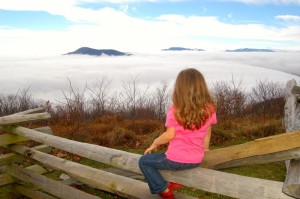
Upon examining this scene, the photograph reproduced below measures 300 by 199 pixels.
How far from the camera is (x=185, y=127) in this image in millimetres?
3061

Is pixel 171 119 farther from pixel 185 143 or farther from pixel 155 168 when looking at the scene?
pixel 155 168

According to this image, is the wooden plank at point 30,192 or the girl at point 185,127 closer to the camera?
the girl at point 185,127

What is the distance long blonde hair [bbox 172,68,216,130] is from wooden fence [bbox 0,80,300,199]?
332 millimetres

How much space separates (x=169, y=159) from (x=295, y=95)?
504 centimetres

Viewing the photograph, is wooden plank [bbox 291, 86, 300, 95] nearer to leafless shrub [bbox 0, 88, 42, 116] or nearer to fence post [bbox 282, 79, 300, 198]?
fence post [bbox 282, 79, 300, 198]

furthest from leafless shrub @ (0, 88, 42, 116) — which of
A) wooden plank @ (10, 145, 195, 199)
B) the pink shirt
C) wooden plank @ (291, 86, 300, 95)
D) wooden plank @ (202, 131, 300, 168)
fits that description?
wooden plank @ (202, 131, 300, 168)

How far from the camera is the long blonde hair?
299 cm

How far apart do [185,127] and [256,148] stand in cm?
67

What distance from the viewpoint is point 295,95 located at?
23.9 ft

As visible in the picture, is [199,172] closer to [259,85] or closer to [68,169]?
[68,169]

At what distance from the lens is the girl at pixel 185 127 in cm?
300

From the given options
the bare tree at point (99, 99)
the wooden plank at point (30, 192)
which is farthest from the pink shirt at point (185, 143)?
the bare tree at point (99, 99)

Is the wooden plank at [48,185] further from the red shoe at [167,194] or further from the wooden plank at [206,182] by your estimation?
the red shoe at [167,194]

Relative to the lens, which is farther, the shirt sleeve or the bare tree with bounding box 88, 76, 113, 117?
the bare tree with bounding box 88, 76, 113, 117
